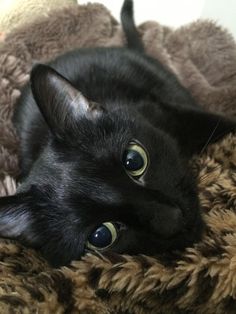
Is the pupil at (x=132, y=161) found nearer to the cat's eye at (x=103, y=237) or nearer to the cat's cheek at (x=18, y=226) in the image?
the cat's eye at (x=103, y=237)

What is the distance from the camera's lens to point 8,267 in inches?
29.8

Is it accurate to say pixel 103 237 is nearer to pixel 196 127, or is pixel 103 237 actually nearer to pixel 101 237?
pixel 101 237

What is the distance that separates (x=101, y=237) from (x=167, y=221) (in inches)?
5.0

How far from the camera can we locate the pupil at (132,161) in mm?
783

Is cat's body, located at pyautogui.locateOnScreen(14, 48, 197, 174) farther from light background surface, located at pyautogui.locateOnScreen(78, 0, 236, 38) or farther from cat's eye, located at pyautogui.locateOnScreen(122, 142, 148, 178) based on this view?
light background surface, located at pyautogui.locateOnScreen(78, 0, 236, 38)

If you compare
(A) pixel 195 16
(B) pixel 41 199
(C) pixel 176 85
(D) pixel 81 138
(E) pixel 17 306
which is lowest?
(E) pixel 17 306

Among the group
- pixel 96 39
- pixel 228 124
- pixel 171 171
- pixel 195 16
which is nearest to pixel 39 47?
pixel 96 39

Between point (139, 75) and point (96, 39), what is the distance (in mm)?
406

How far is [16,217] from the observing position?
83 cm

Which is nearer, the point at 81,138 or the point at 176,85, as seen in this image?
the point at 81,138

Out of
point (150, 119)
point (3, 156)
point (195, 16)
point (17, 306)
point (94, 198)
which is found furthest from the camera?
point (195, 16)

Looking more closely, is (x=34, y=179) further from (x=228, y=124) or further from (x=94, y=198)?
(x=228, y=124)

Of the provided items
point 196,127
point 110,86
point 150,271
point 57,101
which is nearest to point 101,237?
point 150,271

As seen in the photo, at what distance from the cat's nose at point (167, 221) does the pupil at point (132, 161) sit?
0.32ft
